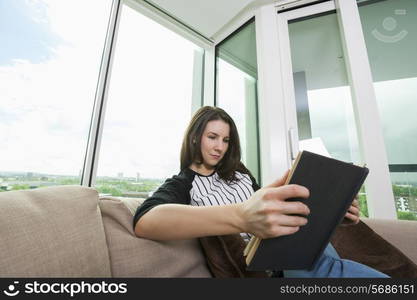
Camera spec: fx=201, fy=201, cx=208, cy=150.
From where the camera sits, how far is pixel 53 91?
4.55 ft

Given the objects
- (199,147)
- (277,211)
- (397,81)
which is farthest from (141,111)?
(397,81)

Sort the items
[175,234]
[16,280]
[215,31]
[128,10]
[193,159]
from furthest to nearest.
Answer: [215,31], [128,10], [193,159], [175,234], [16,280]

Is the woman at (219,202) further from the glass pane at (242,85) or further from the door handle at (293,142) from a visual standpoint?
the glass pane at (242,85)

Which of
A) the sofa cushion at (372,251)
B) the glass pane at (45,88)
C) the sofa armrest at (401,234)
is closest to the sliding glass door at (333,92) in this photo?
the sofa armrest at (401,234)

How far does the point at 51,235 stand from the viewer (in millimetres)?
473

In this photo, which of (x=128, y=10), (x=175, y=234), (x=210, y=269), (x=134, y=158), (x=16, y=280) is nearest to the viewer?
(x=16, y=280)

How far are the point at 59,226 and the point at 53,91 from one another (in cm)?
128

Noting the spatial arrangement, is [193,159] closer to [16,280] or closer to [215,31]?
[16,280]

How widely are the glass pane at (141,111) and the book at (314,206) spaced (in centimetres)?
145

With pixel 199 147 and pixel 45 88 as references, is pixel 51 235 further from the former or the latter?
pixel 45 88

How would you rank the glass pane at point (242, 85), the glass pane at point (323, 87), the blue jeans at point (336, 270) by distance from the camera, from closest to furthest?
1. the blue jeans at point (336, 270)
2. the glass pane at point (323, 87)
3. the glass pane at point (242, 85)

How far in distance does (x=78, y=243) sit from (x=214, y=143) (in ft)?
2.21

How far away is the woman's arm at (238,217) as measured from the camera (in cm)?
40

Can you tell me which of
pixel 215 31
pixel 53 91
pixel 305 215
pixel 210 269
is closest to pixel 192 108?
pixel 215 31
